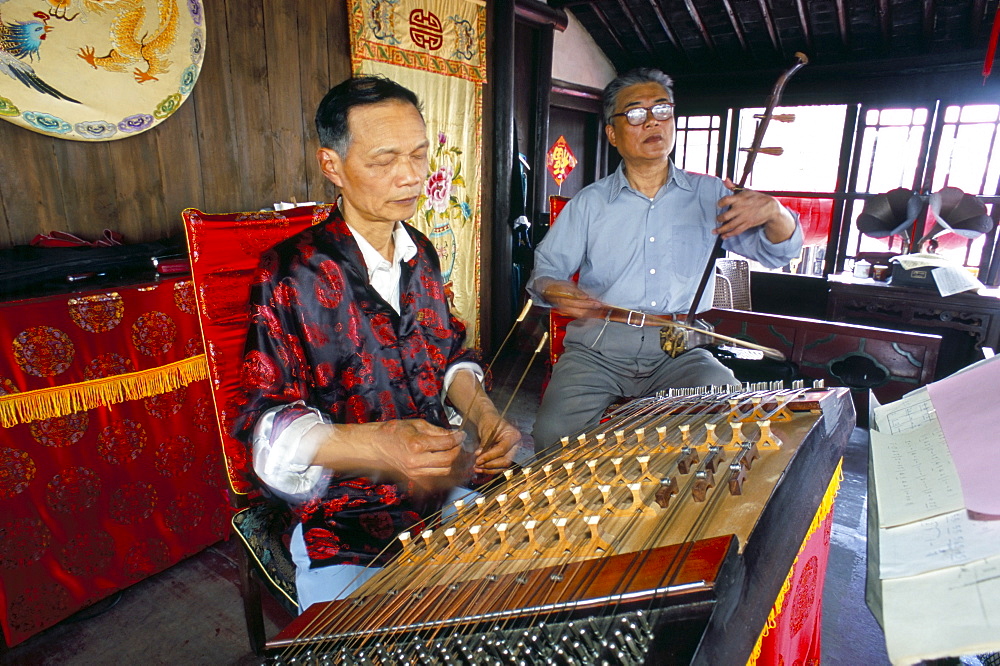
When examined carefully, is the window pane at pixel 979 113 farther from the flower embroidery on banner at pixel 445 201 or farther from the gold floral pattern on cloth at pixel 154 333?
the gold floral pattern on cloth at pixel 154 333

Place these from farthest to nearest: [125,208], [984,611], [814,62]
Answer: [814,62]
[125,208]
[984,611]

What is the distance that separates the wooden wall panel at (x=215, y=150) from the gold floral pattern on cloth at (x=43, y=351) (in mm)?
692

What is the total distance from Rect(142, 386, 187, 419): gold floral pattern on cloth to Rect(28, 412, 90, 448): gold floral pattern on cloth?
0.66 feet

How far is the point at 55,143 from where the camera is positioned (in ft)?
7.66

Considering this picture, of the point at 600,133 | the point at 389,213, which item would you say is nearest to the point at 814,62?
the point at 600,133

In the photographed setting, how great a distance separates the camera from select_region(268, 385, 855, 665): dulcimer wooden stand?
68cm

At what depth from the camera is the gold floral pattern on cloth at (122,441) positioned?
2062mm

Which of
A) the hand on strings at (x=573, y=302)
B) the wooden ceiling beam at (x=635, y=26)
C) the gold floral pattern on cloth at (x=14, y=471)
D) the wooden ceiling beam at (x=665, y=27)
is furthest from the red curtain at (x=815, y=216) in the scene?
the gold floral pattern on cloth at (x=14, y=471)

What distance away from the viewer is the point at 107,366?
2014 millimetres

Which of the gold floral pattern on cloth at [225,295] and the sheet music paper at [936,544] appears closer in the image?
the sheet music paper at [936,544]

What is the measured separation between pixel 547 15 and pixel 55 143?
439 centimetres

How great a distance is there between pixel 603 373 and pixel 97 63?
2.39 metres

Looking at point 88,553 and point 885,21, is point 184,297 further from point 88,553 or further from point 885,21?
point 885,21

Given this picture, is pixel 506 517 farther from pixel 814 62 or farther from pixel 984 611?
pixel 814 62
